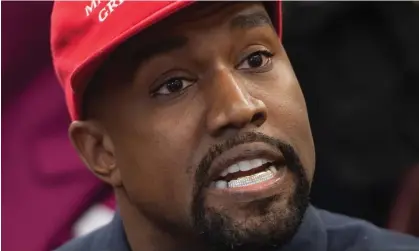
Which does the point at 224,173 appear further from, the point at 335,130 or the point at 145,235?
the point at 335,130

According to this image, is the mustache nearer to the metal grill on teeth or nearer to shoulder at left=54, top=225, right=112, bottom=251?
the metal grill on teeth

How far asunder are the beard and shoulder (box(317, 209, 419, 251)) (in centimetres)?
13

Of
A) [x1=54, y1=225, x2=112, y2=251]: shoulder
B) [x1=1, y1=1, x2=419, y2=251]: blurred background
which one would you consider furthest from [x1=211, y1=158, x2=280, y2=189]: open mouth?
[x1=1, y1=1, x2=419, y2=251]: blurred background

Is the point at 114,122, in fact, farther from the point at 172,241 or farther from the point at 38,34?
the point at 38,34

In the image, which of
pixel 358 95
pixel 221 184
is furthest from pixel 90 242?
pixel 358 95

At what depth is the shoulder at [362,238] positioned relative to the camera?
84 cm

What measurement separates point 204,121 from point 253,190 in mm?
76

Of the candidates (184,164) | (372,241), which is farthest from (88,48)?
(372,241)

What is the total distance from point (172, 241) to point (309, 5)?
1.36ft

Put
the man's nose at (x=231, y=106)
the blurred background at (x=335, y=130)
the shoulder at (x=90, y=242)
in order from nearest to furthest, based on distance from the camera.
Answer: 1. the man's nose at (x=231, y=106)
2. the shoulder at (x=90, y=242)
3. the blurred background at (x=335, y=130)

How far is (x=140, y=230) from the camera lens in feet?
2.69

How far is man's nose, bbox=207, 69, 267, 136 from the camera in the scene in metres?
0.70

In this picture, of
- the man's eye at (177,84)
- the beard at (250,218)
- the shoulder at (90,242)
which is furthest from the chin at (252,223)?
the shoulder at (90,242)

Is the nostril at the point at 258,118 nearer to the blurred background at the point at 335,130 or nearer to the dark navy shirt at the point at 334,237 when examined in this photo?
the dark navy shirt at the point at 334,237
